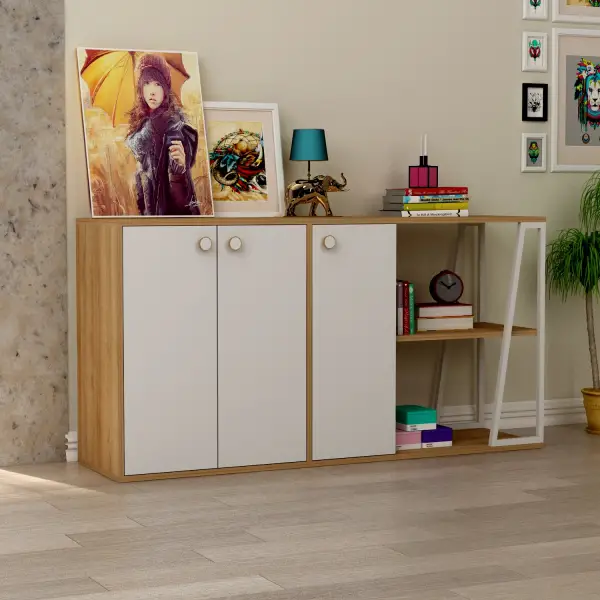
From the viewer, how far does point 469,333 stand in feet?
15.4

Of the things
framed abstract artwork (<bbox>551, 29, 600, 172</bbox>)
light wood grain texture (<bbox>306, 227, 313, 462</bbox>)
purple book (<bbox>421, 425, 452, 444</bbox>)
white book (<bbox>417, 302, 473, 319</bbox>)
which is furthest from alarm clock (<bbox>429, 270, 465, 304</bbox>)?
framed abstract artwork (<bbox>551, 29, 600, 172</bbox>)

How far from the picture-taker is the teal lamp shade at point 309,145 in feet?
15.0

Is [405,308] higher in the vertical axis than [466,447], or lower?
higher

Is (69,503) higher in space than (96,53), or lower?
lower

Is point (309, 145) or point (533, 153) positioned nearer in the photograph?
point (309, 145)

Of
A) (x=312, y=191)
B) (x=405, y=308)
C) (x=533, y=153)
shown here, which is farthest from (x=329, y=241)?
(x=533, y=153)

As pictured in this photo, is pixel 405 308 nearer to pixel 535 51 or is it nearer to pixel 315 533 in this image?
pixel 315 533

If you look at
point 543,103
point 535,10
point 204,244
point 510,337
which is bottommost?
point 510,337

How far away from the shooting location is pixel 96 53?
4.44 meters

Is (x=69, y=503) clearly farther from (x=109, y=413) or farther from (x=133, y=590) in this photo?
(x=133, y=590)

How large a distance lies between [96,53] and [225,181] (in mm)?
682

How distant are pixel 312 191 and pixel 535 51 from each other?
1.35 metres

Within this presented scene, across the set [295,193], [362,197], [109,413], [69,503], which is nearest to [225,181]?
[295,193]

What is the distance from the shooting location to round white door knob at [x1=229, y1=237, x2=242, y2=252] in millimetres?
4211
